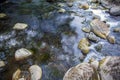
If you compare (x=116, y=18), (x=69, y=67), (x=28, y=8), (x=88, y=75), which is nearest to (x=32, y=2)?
(x=28, y=8)

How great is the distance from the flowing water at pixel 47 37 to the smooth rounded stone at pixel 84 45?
11 centimetres

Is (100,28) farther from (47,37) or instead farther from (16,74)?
(16,74)

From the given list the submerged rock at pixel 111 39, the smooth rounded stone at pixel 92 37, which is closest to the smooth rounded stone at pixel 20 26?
the smooth rounded stone at pixel 92 37

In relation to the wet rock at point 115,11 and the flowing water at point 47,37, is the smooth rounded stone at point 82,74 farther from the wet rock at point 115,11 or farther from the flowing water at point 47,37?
the wet rock at point 115,11

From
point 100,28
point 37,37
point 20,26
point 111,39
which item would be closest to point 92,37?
point 111,39

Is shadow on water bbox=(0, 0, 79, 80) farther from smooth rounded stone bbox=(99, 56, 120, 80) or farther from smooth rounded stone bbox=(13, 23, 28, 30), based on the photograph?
smooth rounded stone bbox=(99, 56, 120, 80)

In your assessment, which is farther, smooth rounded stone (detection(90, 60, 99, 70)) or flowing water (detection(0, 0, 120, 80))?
flowing water (detection(0, 0, 120, 80))

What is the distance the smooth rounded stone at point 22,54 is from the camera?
475 centimetres

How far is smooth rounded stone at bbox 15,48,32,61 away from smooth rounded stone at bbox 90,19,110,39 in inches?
91.4

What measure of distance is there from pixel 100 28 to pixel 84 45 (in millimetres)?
1191

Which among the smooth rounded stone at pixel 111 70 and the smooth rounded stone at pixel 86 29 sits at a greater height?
the smooth rounded stone at pixel 111 70

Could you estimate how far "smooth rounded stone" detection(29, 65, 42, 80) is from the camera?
4223mm

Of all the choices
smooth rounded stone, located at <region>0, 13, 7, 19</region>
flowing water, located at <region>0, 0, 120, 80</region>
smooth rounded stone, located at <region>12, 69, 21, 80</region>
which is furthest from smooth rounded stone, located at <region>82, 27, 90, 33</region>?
smooth rounded stone, located at <region>0, 13, 7, 19</region>

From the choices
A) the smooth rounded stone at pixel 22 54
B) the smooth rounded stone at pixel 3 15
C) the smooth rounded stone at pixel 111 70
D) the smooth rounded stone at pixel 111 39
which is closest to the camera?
the smooth rounded stone at pixel 111 70
